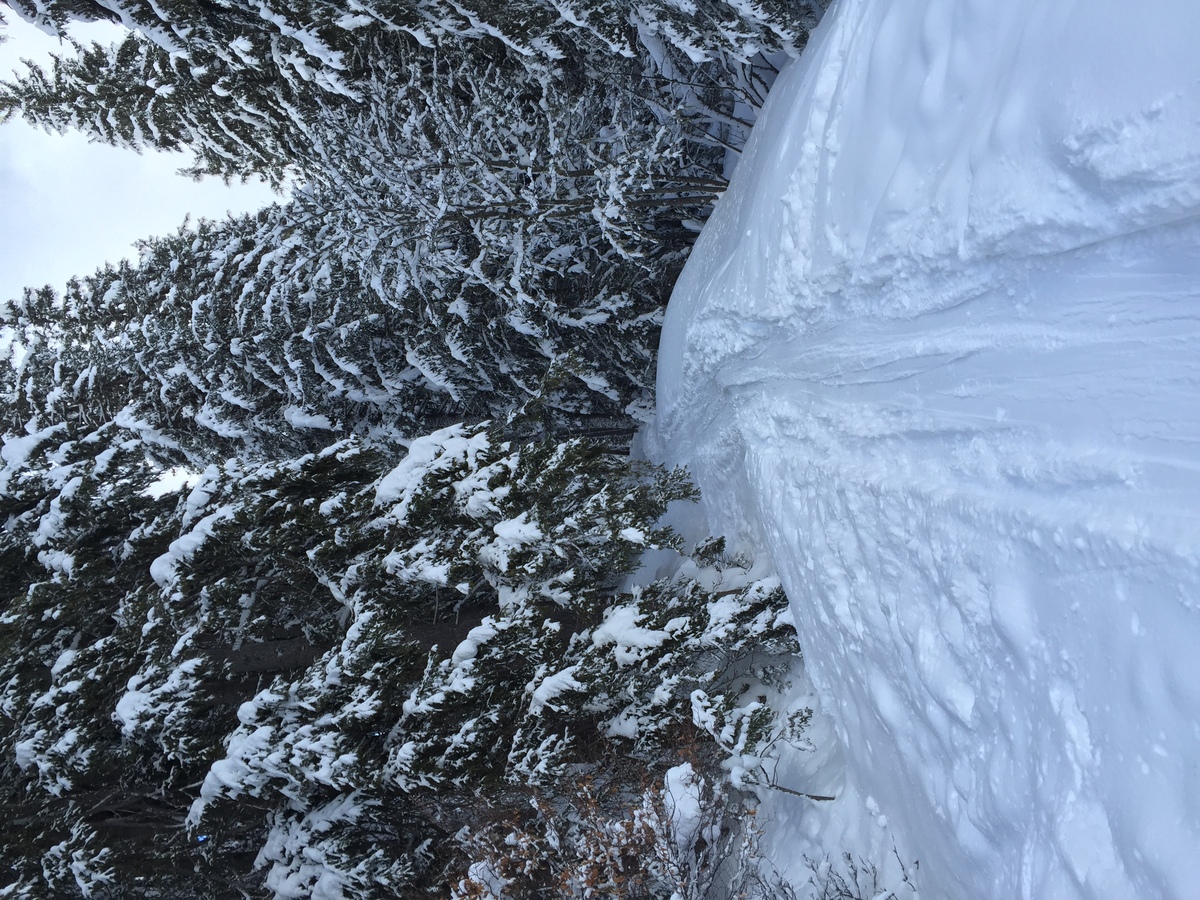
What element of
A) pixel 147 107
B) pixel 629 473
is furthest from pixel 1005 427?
pixel 147 107

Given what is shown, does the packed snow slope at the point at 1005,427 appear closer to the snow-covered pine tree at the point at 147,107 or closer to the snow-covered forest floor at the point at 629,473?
the snow-covered forest floor at the point at 629,473

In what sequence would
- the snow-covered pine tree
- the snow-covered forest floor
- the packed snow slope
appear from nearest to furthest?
1. the packed snow slope
2. the snow-covered forest floor
3. the snow-covered pine tree

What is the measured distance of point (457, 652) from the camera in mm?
6434

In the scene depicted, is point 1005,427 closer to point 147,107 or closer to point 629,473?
point 629,473

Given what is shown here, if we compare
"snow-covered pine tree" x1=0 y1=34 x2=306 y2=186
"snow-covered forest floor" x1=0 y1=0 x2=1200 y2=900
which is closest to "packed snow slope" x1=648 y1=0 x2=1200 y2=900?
"snow-covered forest floor" x1=0 y1=0 x2=1200 y2=900

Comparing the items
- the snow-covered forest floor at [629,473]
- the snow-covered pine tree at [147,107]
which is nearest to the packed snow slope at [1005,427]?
the snow-covered forest floor at [629,473]

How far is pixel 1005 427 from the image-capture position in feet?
12.4

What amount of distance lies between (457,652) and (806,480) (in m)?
3.12

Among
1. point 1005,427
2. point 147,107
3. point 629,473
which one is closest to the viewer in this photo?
point 1005,427

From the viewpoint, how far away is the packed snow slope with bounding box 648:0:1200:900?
2.84 m

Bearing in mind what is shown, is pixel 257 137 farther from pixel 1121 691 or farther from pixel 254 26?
pixel 1121 691

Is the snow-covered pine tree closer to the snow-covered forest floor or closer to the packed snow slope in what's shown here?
the snow-covered forest floor

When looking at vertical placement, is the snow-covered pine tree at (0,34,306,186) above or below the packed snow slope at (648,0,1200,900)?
above

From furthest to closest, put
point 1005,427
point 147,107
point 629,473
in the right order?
1. point 147,107
2. point 629,473
3. point 1005,427
